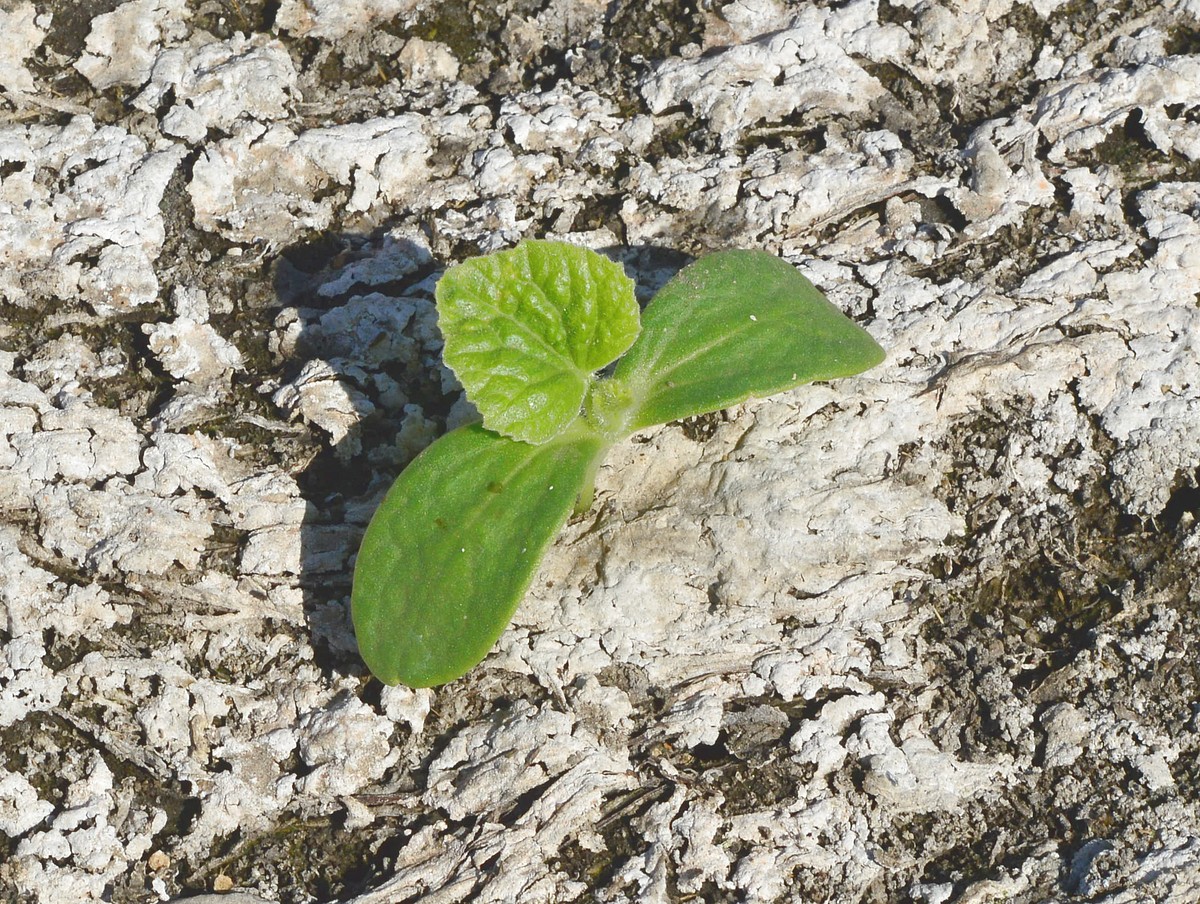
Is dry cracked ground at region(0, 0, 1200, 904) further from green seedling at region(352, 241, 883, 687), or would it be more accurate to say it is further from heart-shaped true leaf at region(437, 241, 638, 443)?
heart-shaped true leaf at region(437, 241, 638, 443)

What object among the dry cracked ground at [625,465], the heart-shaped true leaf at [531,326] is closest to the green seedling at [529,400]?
the heart-shaped true leaf at [531,326]

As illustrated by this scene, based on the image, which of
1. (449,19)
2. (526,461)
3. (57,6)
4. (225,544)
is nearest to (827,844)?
(526,461)

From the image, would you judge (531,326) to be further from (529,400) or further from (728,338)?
(728,338)

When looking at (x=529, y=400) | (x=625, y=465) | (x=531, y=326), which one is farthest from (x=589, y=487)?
(x=531, y=326)

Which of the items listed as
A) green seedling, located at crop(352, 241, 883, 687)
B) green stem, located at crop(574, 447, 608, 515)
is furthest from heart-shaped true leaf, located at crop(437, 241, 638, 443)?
green stem, located at crop(574, 447, 608, 515)

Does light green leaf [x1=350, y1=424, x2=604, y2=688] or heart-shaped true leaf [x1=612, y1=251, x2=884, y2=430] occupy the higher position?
heart-shaped true leaf [x1=612, y1=251, x2=884, y2=430]

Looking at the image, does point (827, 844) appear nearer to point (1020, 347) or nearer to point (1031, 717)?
point (1031, 717)
